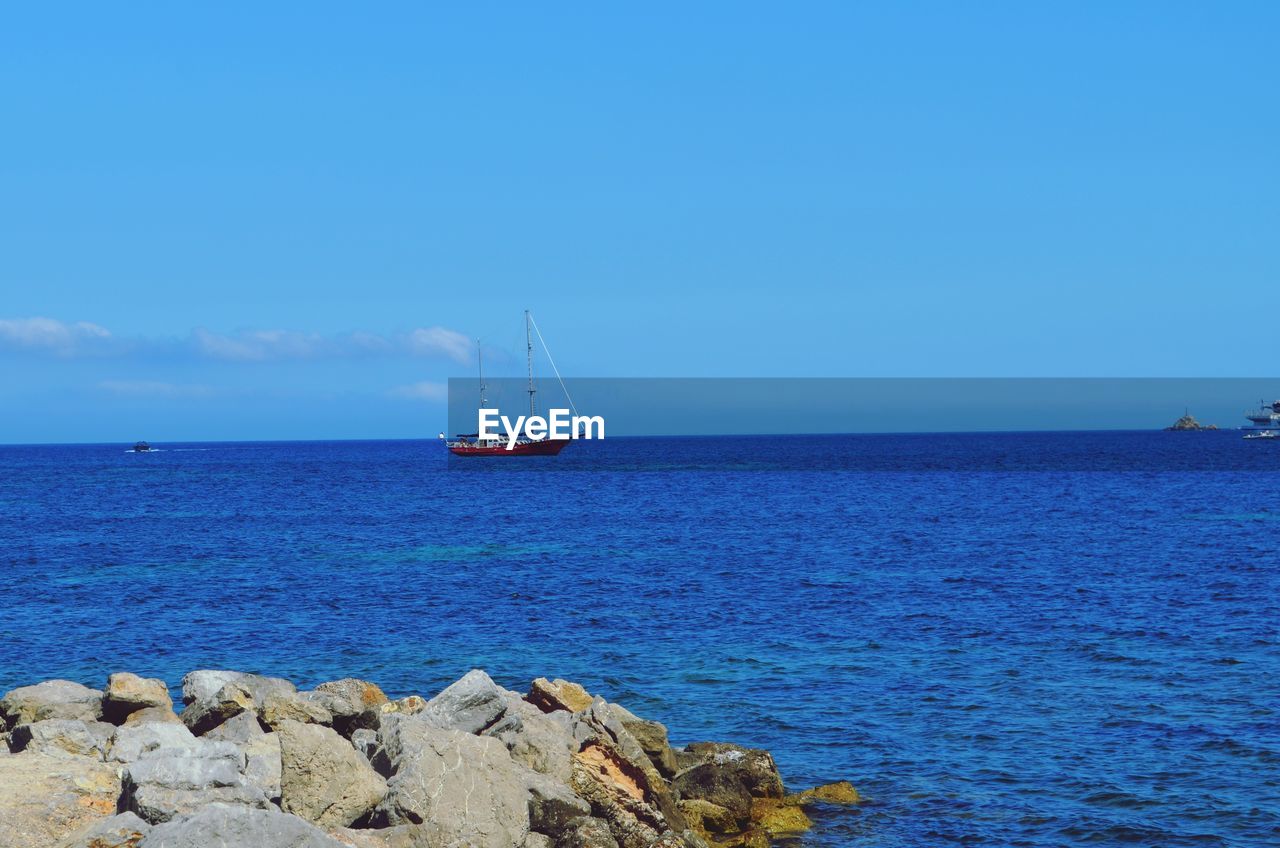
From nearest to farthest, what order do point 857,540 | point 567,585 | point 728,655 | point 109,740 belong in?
point 109,740, point 728,655, point 567,585, point 857,540

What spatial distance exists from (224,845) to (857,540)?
6119 centimetres

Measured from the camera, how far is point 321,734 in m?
18.6

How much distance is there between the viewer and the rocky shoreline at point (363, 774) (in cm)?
1645

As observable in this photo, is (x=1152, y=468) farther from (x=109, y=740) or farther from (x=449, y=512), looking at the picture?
(x=109, y=740)

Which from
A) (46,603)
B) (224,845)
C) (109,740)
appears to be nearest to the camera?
(224,845)

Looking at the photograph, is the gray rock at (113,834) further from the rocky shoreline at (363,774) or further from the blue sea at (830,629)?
the blue sea at (830,629)

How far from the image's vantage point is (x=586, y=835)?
731 inches

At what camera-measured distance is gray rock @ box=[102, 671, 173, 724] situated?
23859mm

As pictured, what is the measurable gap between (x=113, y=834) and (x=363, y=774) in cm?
431

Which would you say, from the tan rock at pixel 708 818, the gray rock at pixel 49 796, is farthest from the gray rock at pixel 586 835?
the gray rock at pixel 49 796

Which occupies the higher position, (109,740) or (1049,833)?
(109,740)

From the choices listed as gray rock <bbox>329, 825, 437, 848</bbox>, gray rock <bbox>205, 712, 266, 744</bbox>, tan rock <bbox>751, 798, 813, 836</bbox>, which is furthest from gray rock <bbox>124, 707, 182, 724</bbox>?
tan rock <bbox>751, 798, 813, 836</bbox>

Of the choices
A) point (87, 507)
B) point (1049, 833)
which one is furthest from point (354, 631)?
point (87, 507)

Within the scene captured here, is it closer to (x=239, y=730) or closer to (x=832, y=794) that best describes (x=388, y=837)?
(x=239, y=730)
